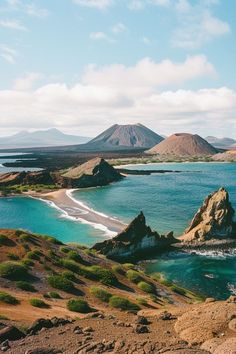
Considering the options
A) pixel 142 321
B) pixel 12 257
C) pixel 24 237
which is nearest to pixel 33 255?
pixel 12 257

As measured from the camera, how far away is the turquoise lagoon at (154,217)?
180 feet

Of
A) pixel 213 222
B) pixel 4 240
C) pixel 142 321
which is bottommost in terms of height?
pixel 213 222

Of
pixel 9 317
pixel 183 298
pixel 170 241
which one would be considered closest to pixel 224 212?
pixel 170 241

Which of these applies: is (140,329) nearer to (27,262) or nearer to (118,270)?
A: (27,262)

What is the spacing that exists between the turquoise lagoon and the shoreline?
2.00m

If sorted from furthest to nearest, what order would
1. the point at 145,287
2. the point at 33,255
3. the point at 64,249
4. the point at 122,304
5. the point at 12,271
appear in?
the point at 64,249, the point at 145,287, the point at 33,255, the point at 12,271, the point at 122,304

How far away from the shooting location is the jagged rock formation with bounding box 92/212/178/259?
63.0 metres

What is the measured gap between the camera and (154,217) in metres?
93.4

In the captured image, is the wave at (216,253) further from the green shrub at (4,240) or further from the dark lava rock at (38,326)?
the dark lava rock at (38,326)

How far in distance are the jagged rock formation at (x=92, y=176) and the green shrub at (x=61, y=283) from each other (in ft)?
402

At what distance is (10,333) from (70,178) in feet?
461

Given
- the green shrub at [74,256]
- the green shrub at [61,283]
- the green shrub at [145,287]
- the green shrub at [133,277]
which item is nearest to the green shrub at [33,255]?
the green shrub at [74,256]

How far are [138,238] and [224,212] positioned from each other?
17.4 m

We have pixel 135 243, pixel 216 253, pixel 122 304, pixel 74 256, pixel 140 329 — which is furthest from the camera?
pixel 135 243
